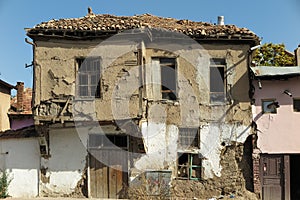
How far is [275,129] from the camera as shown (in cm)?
1478

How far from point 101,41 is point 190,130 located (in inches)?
205

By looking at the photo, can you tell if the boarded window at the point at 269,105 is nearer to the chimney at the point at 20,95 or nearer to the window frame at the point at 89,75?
the window frame at the point at 89,75

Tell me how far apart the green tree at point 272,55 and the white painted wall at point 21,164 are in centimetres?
1756

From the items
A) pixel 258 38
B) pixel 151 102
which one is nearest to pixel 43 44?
pixel 151 102

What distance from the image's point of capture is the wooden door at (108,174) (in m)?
14.8

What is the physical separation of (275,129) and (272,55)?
13.5m

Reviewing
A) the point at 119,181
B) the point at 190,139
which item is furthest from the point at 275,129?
the point at 119,181

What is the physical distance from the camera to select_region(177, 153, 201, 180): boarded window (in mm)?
15008

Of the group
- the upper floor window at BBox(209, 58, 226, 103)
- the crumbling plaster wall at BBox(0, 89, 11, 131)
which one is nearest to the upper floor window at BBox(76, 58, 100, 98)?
the upper floor window at BBox(209, 58, 226, 103)

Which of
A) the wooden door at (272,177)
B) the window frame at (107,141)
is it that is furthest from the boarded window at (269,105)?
the window frame at (107,141)

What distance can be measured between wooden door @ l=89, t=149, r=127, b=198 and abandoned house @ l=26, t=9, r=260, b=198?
0.04 meters

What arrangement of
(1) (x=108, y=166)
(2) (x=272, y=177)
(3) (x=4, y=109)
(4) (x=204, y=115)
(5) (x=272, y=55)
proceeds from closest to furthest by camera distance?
(2) (x=272, y=177)
(1) (x=108, y=166)
(4) (x=204, y=115)
(3) (x=4, y=109)
(5) (x=272, y=55)

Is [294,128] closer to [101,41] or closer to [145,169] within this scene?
[145,169]

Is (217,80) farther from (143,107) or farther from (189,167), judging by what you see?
(189,167)
